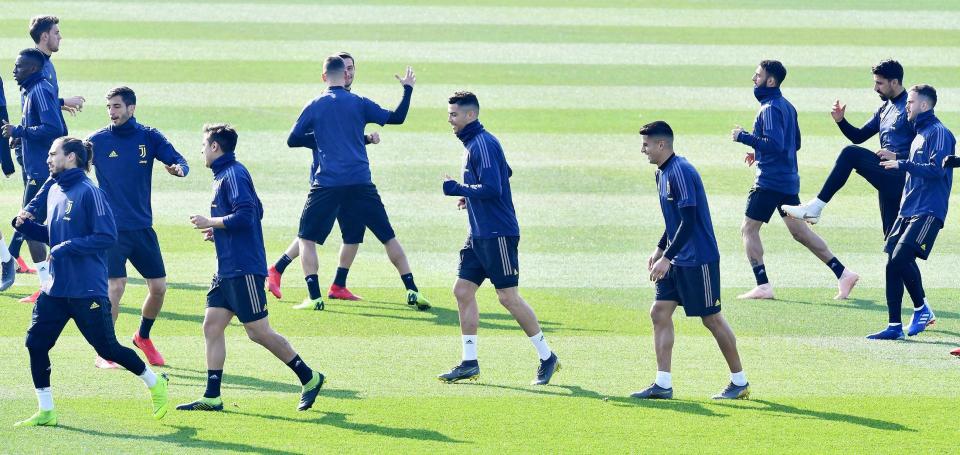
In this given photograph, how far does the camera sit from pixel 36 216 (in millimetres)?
9094

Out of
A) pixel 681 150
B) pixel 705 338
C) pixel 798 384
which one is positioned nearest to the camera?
pixel 798 384

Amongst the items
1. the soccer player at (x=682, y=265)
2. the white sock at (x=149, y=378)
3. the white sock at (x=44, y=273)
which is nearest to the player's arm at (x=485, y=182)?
the soccer player at (x=682, y=265)

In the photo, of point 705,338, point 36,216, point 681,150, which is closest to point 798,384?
point 705,338

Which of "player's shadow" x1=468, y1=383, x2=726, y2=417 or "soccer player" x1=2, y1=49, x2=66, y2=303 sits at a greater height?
"soccer player" x1=2, y1=49, x2=66, y2=303

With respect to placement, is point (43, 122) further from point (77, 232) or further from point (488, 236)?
point (488, 236)

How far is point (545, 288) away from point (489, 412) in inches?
174

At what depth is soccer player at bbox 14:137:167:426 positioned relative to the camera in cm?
857

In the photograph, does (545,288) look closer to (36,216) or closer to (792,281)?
(792,281)

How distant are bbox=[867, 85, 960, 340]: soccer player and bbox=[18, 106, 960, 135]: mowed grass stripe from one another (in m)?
8.28

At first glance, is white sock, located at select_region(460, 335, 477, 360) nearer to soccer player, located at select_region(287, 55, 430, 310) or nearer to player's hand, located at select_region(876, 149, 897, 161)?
soccer player, located at select_region(287, 55, 430, 310)

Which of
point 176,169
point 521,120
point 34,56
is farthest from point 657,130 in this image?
point 521,120

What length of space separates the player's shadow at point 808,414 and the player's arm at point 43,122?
689cm

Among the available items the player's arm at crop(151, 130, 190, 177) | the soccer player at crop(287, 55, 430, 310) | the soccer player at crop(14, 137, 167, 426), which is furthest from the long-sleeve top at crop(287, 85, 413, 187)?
the soccer player at crop(14, 137, 167, 426)

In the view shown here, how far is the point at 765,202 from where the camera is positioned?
43.2 feet
